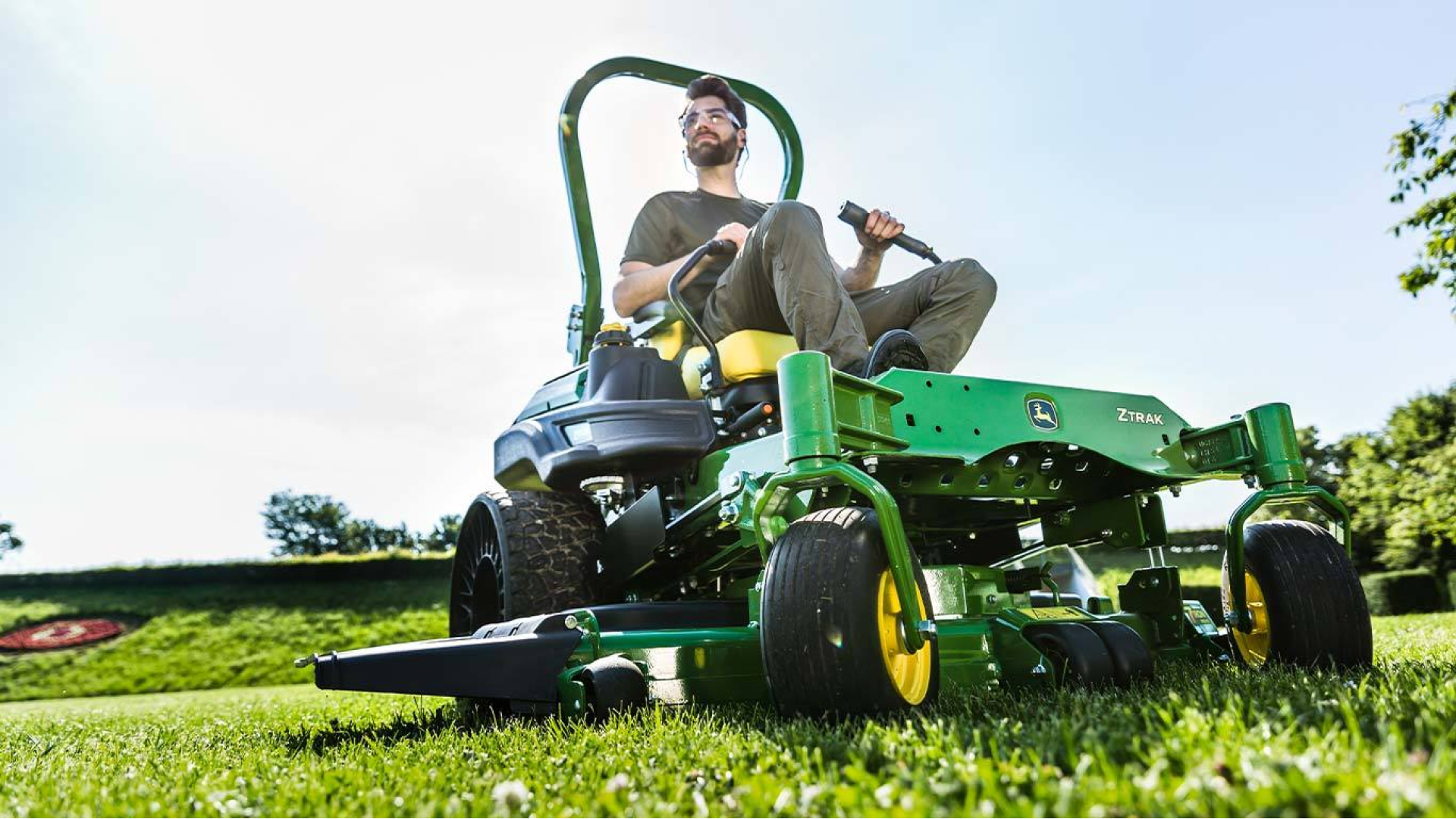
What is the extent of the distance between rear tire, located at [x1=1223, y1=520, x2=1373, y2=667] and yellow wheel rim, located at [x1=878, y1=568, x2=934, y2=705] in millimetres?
1225

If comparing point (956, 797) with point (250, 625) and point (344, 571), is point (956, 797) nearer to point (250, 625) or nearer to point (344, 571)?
point (250, 625)

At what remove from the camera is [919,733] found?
179 cm

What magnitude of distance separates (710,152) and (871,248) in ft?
3.37

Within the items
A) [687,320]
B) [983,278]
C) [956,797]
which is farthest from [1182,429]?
[956,797]

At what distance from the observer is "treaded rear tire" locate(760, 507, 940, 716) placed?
1.93m

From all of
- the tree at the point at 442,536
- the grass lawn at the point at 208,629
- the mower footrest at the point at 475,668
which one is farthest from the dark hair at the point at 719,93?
the tree at the point at 442,536

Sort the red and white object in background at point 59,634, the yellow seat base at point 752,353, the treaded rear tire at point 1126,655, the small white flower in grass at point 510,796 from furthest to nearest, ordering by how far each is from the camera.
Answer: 1. the red and white object in background at point 59,634
2. the yellow seat base at point 752,353
3. the treaded rear tire at point 1126,655
4. the small white flower in grass at point 510,796

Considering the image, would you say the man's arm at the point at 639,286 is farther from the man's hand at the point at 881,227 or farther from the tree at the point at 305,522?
the tree at the point at 305,522

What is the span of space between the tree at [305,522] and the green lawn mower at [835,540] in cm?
6909

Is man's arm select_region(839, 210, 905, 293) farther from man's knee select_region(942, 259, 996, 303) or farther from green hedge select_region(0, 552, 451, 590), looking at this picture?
green hedge select_region(0, 552, 451, 590)

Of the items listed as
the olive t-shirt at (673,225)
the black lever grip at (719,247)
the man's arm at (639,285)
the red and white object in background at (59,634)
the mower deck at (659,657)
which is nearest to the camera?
the mower deck at (659,657)

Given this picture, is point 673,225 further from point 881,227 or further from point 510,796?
point 510,796

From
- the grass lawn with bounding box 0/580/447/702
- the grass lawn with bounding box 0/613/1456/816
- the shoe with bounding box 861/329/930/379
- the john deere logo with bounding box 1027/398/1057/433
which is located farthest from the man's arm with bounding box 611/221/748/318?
the grass lawn with bounding box 0/580/447/702

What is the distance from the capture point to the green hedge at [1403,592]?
16.9m
